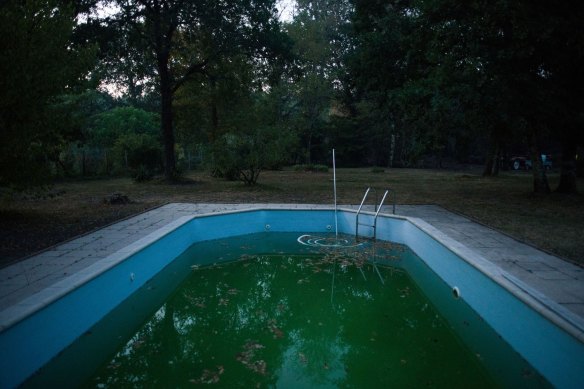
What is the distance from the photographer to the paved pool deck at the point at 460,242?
4137mm

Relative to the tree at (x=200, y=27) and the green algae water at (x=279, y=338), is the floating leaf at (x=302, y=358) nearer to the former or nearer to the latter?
the green algae water at (x=279, y=338)

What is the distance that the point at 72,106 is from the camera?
794cm

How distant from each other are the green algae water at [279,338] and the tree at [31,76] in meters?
3.42

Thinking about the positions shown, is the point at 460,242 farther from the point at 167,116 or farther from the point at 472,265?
the point at 167,116

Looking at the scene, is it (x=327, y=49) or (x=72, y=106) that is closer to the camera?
(x=72, y=106)

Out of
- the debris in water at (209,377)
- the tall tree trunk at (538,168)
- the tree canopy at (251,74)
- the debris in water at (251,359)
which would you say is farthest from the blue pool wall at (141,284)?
the tall tree trunk at (538,168)

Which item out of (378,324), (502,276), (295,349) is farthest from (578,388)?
(295,349)

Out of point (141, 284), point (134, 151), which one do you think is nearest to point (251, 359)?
point (141, 284)

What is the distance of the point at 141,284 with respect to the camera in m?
5.72

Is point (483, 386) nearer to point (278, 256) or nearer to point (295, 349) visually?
point (295, 349)

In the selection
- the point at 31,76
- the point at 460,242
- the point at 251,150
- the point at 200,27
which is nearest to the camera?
the point at 31,76

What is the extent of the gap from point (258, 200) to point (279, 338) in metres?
7.85

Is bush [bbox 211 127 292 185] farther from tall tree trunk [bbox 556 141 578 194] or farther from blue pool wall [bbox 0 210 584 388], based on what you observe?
tall tree trunk [bbox 556 141 578 194]

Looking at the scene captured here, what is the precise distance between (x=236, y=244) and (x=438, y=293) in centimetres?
429
